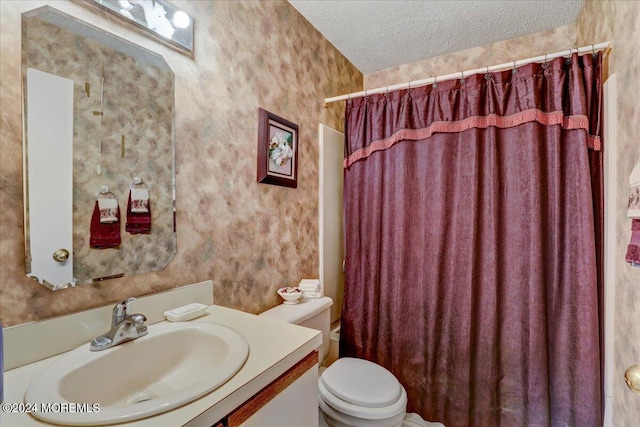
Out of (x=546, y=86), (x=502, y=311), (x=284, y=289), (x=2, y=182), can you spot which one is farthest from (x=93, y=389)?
(x=546, y=86)

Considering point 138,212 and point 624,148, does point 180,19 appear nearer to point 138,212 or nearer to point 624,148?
point 138,212

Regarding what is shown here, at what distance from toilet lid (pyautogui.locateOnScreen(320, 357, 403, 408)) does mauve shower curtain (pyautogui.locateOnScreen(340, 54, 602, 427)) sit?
1.21 feet

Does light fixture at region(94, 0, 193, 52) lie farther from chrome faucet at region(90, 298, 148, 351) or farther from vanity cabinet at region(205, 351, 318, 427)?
vanity cabinet at region(205, 351, 318, 427)

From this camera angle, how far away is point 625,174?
1195 millimetres

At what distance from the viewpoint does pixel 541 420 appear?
4.77 ft

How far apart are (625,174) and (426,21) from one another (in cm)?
136

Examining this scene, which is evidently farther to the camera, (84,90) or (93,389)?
(84,90)

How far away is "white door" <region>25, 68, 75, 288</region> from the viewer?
81 cm

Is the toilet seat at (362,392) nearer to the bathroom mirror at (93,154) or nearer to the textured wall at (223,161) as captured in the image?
the textured wall at (223,161)

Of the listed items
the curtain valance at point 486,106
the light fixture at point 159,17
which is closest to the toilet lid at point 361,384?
the curtain valance at point 486,106

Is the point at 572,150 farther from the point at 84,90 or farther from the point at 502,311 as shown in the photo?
the point at 84,90

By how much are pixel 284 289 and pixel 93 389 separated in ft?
3.19

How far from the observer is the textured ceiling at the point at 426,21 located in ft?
5.58

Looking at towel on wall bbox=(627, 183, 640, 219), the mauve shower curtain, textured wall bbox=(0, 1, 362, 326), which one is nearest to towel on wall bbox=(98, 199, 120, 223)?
textured wall bbox=(0, 1, 362, 326)
